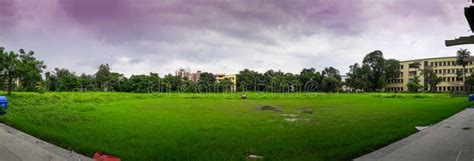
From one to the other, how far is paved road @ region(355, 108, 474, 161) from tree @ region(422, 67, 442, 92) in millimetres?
88391

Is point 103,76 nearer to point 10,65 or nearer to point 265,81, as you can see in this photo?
point 265,81

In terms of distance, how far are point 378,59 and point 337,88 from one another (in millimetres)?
13885

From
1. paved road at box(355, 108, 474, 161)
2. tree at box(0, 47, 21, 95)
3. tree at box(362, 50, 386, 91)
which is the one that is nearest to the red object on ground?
paved road at box(355, 108, 474, 161)

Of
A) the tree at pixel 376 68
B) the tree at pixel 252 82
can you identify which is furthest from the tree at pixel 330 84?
the tree at pixel 252 82

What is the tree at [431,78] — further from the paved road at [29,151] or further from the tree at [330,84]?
the paved road at [29,151]

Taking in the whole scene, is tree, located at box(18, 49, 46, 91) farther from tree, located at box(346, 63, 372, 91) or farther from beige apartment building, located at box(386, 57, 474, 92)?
beige apartment building, located at box(386, 57, 474, 92)

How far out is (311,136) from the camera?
456 inches

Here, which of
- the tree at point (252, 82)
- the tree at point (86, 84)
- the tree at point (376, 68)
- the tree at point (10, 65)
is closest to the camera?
the tree at point (10, 65)

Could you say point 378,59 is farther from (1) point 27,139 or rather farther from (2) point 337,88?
(1) point 27,139

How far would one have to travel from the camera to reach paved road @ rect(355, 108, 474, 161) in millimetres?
8195

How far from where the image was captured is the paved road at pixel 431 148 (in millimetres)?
8195

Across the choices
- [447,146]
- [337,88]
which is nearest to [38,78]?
[447,146]

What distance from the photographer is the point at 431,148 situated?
9.35 m

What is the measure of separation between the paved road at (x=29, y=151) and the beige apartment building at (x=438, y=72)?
10081 centimetres
